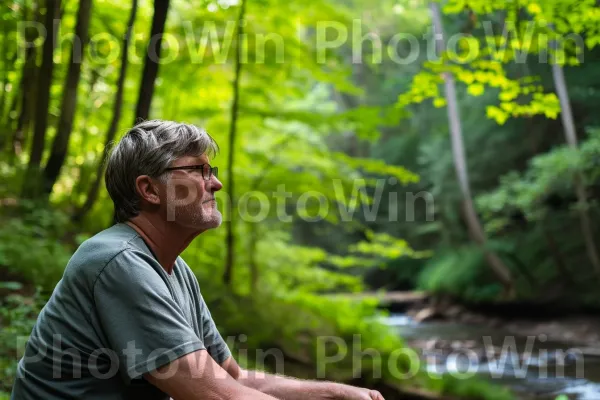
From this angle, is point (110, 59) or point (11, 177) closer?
point (11, 177)

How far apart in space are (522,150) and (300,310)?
11.5 meters

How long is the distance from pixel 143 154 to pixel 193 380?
56 centimetres

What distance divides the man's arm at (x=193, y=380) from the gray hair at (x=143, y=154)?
16.7 inches

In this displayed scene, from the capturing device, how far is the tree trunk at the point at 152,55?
4.10 meters

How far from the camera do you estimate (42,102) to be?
5605 mm

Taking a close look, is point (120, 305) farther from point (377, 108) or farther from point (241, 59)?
point (241, 59)

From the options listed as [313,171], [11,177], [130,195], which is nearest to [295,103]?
[313,171]

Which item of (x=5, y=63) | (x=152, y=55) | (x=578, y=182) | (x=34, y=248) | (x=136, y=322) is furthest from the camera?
(x=578, y=182)

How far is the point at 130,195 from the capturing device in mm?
1546

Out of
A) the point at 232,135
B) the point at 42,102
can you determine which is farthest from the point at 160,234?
the point at 232,135

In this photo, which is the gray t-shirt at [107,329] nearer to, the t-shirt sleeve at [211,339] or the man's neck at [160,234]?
the man's neck at [160,234]

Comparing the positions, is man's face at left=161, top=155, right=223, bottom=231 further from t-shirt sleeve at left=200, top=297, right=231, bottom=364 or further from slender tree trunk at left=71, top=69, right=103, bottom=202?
slender tree trunk at left=71, top=69, right=103, bottom=202

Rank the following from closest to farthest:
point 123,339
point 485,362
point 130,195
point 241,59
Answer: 1. point 123,339
2. point 130,195
3. point 241,59
4. point 485,362

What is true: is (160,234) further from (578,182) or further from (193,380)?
(578,182)
